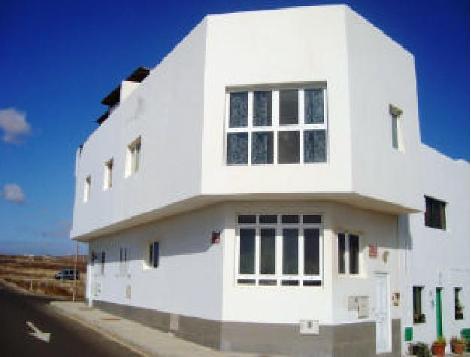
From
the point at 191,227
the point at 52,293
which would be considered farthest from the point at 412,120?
the point at 52,293

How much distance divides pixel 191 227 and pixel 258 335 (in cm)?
430

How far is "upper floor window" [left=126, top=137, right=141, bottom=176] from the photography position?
65.9 ft

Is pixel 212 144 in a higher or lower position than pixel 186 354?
higher

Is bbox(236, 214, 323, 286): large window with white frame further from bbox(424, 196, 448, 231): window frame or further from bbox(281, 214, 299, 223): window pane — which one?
bbox(424, 196, 448, 231): window frame

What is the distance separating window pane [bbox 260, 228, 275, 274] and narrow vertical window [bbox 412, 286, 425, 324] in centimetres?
674

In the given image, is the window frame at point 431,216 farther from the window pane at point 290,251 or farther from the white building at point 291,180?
the window pane at point 290,251

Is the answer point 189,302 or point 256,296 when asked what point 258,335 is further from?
point 189,302

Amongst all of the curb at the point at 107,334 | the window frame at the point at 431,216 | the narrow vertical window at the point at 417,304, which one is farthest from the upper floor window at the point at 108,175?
the narrow vertical window at the point at 417,304

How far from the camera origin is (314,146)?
13.2 metres

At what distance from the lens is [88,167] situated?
90.3 feet

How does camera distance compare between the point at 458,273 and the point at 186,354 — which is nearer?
the point at 186,354

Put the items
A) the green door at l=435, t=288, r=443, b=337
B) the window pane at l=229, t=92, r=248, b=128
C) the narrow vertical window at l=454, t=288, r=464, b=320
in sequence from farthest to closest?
the narrow vertical window at l=454, t=288, r=464, b=320
the green door at l=435, t=288, r=443, b=337
the window pane at l=229, t=92, r=248, b=128

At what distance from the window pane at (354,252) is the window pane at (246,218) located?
9.09 feet

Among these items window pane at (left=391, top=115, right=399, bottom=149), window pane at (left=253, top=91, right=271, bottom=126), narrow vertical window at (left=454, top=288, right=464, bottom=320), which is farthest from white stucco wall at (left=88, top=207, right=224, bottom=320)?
narrow vertical window at (left=454, top=288, right=464, bottom=320)
